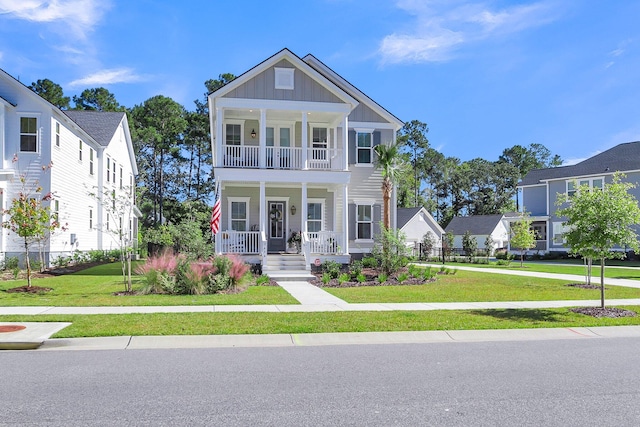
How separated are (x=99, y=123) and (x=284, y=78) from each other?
16.0 metres

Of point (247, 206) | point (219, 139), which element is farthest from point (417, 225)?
point (219, 139)

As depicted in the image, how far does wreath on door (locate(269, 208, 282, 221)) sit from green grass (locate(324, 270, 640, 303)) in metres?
8.10

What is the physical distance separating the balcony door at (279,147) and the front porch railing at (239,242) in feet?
10.1

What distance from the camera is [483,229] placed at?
61.5 m

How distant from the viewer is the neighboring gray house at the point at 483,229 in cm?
6091

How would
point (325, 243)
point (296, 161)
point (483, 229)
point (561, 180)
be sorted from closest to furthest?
1. point (325, 243)
2. point (296, 161)
3. point (561, 180)
4. point (483, 229)

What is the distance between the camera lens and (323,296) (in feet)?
48.0

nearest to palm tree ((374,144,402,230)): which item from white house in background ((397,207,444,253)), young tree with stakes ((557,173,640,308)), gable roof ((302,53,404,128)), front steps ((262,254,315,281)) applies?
gable roof ((302,53,404,128))

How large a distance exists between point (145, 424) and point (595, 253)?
10.7m

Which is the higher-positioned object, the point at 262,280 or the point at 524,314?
the point at 262,280

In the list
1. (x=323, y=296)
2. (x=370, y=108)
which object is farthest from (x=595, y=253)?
(x=370, y=108)

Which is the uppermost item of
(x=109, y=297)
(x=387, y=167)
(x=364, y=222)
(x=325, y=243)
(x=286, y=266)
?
(x=387, y=167)

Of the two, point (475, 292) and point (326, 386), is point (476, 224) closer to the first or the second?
point (475, 292)

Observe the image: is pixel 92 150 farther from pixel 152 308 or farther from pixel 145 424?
pixel 145 424
